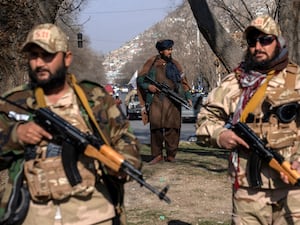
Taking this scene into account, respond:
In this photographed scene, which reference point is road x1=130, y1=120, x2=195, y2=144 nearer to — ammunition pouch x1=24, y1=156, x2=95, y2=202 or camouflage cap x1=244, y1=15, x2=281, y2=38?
camouflage cap x1=244, y1=15, x2=281, y2=38

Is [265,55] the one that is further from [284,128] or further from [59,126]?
[59,126]

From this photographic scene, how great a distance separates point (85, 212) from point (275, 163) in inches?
45.3

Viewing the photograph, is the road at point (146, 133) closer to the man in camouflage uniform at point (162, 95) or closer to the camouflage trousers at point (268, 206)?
the man in camouflage uniform at point (162, 95)

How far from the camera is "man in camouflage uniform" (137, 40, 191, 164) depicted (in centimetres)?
1016

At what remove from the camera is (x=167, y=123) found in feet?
33.8

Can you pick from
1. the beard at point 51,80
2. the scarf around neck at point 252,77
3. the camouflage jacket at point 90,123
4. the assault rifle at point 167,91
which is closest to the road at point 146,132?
the assault rifle at point 167,91

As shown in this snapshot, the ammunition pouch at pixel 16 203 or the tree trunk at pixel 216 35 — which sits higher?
the tree trunk at pixel 216 35

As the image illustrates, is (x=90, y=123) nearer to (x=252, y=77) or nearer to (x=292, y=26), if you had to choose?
(x=252, y=77)

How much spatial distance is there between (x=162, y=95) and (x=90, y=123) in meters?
6.43

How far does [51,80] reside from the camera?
3.64m

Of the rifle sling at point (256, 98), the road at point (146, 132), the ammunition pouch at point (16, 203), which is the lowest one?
the road at point (146, 132)

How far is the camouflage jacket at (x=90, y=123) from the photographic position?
3672 millimetres

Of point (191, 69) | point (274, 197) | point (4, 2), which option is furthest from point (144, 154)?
point (191, 69)

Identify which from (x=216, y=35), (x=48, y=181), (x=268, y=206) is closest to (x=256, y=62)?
(x=268, y=206)
